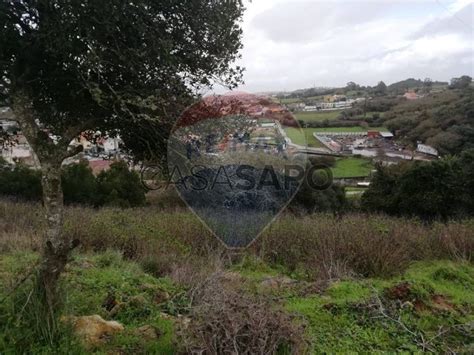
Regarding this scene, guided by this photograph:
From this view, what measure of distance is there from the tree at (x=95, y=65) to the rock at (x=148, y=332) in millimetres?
683

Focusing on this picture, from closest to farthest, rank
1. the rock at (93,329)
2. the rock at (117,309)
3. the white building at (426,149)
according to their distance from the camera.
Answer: the rock at (93,329) → the rock at (117,309) → the white building at (426,149)

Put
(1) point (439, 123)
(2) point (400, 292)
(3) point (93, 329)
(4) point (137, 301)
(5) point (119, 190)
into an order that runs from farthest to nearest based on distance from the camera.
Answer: (1) point (439, 123)
(5) point (119, 190)
(2) point (400, 292)
(4) point (137, 301)
(3) point (93, 329)

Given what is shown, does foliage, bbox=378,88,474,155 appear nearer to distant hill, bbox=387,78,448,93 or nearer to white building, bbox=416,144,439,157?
white building, bbox=416,144,439,157

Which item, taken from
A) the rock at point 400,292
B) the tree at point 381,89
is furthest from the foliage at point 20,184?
the tree at point 381,89

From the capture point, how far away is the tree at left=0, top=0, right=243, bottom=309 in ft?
7.25

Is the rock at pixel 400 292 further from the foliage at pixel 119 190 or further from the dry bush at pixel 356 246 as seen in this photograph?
the foliage at pixel 119 190

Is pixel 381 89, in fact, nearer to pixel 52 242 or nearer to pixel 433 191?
pixel 433 191

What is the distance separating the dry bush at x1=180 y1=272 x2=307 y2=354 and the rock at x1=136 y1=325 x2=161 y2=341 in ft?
1.63

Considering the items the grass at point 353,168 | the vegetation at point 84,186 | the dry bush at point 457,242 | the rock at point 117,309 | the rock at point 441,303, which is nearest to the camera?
the rock at point 117,309

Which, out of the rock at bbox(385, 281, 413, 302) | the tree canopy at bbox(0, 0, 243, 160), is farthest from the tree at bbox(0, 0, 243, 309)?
the rock at bbox(385, 281, 413, 302)

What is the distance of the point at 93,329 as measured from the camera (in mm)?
3045

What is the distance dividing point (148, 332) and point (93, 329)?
1.31 feet

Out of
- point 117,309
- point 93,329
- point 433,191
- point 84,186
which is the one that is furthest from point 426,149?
point 93,329

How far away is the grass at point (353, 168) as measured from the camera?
1692cm
